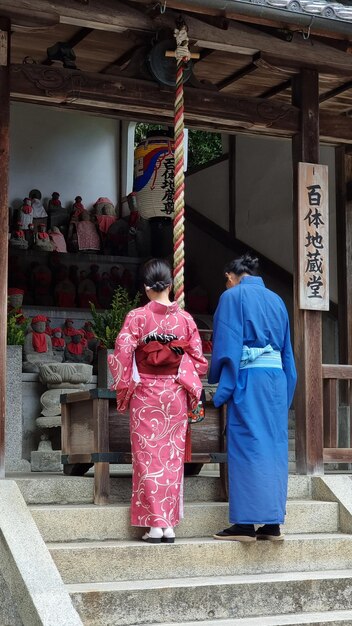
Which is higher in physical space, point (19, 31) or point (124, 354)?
point (19, 31)

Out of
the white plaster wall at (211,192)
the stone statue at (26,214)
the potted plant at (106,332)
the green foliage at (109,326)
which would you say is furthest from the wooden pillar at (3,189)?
the stone statue at (26,214)

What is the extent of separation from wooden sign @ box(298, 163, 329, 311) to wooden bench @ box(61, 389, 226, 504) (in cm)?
154

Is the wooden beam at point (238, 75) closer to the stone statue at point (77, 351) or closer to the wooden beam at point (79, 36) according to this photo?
the wooden beam at point (79, 36)

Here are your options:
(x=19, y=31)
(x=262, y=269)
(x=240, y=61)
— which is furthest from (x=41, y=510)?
(x=262, y=269)

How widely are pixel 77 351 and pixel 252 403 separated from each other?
637 centimetres

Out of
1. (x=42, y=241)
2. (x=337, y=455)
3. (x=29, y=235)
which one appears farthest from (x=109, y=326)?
(x=29, y=235)

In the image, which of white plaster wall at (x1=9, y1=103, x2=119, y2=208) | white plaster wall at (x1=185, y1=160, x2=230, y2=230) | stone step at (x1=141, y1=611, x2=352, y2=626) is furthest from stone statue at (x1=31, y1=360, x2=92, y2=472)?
white plaster wall at (x1=9, y1=103, x2=119, y2=208)

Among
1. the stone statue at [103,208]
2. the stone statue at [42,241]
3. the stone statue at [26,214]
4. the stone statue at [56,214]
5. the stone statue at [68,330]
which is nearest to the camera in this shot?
the stone statue at [68,330]

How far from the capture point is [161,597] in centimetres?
590

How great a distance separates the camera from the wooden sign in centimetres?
841

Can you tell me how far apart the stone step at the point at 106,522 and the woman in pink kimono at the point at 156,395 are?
160mm

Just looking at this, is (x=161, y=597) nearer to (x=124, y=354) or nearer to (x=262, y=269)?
(x=124, y=354)

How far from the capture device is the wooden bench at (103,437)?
692cm

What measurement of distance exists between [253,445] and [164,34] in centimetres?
353
